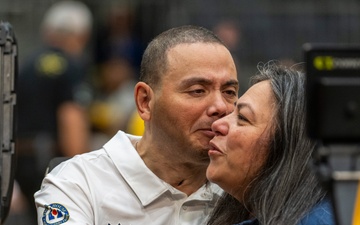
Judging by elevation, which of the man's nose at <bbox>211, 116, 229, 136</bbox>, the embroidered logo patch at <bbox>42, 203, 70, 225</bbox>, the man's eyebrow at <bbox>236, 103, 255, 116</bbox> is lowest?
the embroidered logo patch at <bbox>42, 203, 70, 225</bbox>

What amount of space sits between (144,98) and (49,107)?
3.76 meters

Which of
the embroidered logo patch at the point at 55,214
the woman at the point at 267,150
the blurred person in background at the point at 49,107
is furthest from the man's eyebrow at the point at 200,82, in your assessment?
the blurred person in background at the point at 49,107

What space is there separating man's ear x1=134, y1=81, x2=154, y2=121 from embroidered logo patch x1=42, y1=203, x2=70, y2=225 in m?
0.66

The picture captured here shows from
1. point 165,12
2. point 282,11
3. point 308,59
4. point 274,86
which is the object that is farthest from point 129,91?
point 308,59

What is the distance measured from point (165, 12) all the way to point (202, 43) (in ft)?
20.3

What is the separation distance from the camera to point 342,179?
2.76 meters

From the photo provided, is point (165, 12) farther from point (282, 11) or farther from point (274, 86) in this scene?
point (274, 86)

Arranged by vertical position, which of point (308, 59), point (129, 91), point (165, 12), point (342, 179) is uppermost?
point (308, 59)

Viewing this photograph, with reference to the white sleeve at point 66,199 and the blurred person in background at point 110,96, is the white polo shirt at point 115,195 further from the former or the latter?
the blurred person in background at point 110,96

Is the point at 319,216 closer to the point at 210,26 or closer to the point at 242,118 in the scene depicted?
the point at 242,118

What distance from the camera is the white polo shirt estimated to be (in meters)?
4.46

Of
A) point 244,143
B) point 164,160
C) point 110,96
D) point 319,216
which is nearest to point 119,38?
point 110,96

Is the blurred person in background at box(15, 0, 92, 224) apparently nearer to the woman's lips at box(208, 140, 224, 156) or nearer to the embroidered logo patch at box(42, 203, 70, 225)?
the embroidered logo patch at box(42, 203, 70, 225)

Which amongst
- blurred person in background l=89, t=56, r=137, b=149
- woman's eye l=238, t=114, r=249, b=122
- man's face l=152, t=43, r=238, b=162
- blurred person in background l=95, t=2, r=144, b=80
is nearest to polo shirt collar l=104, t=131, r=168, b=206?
man's face l=152, t=43, r=238, b=162
